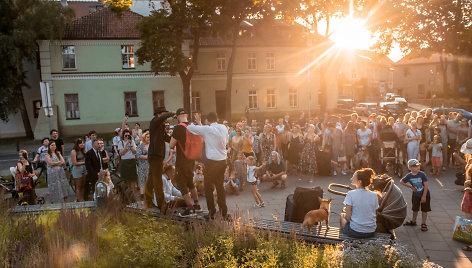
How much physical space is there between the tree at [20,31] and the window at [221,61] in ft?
47.7

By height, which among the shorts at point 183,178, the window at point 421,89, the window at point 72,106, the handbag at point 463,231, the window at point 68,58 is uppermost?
the window at point 68,58

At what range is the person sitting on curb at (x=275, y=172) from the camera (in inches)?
476

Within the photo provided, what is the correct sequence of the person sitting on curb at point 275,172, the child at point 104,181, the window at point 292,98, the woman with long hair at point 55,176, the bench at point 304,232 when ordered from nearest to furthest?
the bench at point 304,232 → the child at point 104,181 → the woman with long hair at point 55,176 → the person sitting on curb at point 275,172 → the window at point 292,98

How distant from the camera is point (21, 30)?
28453mm

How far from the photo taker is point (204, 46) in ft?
124

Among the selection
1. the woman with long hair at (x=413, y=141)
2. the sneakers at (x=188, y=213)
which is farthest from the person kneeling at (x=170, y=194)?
the woman with long hair at (x=413, y=141)

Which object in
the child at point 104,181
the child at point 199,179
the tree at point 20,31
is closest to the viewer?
the child at point 104,181

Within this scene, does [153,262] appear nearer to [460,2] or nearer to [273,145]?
[273,145]

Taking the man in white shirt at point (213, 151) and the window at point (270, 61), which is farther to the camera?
the window at point (270, 61)

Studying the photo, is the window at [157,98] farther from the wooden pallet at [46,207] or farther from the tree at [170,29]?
the wooden pallet at [46,207]

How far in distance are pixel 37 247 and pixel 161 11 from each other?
81.7ft

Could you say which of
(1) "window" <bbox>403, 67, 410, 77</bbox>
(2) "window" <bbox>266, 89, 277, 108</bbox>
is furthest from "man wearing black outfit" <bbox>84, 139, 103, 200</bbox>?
(1) "window" <bbox>403, 67, 410, 77</bbox>

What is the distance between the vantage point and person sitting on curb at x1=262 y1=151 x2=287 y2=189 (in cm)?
1210

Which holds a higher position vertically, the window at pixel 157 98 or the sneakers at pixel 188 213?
the window at pixel 157 98
